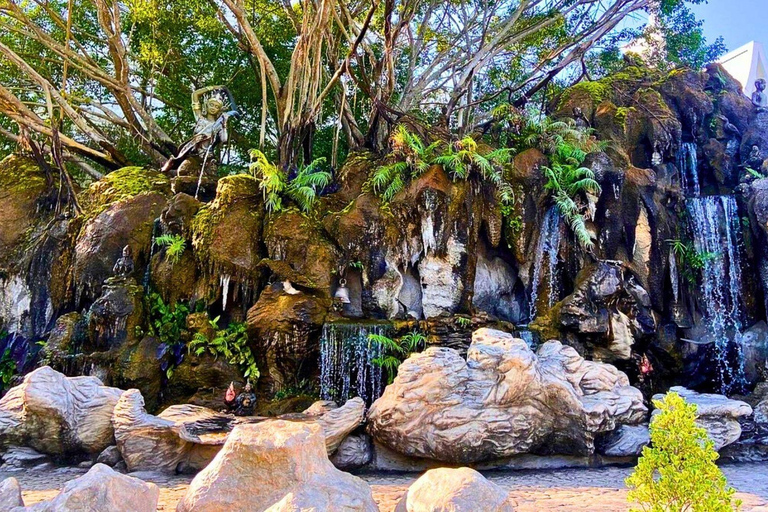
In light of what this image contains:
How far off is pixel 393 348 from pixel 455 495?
508 cm

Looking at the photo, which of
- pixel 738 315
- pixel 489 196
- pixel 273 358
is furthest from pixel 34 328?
pixel 738 315

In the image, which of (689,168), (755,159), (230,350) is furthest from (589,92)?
(230,350)

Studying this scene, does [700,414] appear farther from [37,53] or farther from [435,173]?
[37,53]

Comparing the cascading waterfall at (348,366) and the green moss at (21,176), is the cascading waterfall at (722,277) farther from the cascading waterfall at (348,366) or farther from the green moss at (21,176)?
the green moss at (21,176)

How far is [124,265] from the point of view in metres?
9.77

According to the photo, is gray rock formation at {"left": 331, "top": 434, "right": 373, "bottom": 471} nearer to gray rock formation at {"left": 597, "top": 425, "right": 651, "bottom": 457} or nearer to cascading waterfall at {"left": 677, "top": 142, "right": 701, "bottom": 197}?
gray rock formation at {"left": 597, "top": 425, "right": 651, "bottom": 457}

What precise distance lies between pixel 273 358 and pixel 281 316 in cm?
71

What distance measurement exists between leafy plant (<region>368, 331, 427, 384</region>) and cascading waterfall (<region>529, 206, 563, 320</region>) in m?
2.96

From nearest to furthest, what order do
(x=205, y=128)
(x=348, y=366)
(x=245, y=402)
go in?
1. (x=245, y=402)
2. (x=348, y=366)
3. (x=205, y=128)

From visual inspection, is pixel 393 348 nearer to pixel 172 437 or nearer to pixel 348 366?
pixel 348 366

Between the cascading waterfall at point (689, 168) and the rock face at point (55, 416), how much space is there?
13357mm

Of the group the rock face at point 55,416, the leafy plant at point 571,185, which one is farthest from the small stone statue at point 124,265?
the leafy plant at point 571,185

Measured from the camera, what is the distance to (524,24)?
51.6ft

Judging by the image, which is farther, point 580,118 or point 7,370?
point 580,118
